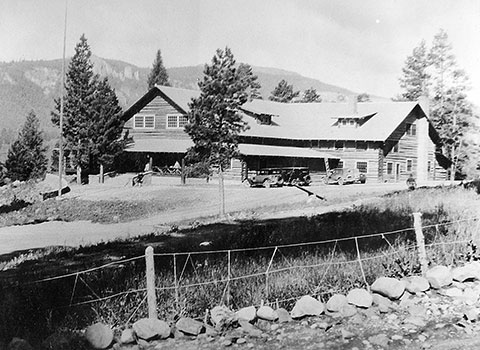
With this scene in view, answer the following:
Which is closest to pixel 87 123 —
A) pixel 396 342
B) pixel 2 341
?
pixel 2 341

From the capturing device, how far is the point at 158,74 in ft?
11.3

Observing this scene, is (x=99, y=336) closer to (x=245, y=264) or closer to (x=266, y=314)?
(x=266, y=314)

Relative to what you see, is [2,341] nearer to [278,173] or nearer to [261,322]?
[261,322]

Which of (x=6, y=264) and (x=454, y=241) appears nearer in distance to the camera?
(x=6, y=264)

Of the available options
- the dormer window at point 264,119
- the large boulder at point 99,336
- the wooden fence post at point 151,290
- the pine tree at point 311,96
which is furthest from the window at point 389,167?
the large boulder at point 99,336

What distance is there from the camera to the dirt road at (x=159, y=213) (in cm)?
322

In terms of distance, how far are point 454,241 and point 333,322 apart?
1872 millimetres

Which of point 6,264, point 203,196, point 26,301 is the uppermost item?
point 203,196

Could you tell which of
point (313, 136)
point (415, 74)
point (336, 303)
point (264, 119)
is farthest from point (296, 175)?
point (415, 74)

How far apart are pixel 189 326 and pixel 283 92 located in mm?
2137

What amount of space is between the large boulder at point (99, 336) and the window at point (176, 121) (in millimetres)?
1504

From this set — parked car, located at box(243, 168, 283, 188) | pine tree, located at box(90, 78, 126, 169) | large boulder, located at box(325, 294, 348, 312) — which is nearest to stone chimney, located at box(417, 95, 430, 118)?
parked car, located at box(243, 168, 283, 188)

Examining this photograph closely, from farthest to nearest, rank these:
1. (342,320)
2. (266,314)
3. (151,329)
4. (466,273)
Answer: (466,273) < (342,320) < (266,314) < (151,329)

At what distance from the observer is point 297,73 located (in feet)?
12.7
